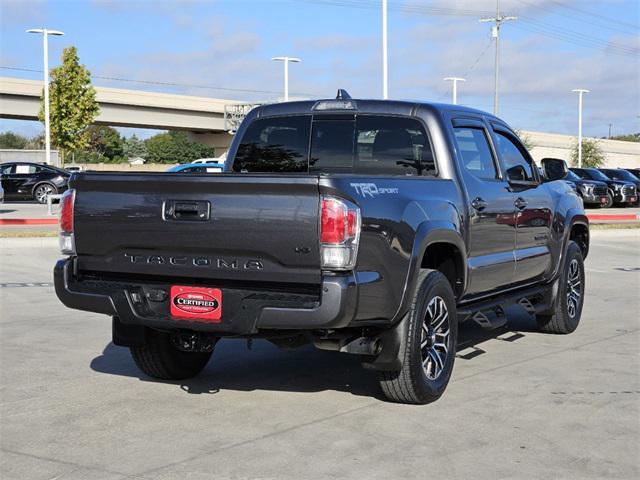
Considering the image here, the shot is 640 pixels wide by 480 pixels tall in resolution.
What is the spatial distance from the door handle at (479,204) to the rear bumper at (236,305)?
1.93 m

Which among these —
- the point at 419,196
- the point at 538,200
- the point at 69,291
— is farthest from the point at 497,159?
the point at 69,291

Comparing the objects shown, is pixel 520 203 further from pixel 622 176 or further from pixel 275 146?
pixel 622 176

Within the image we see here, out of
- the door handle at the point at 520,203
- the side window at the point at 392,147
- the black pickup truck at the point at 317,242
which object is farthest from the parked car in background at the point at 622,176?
the side window at the point at 392,147

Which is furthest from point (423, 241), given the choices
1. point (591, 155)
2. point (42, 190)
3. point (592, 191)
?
point (591, 155)

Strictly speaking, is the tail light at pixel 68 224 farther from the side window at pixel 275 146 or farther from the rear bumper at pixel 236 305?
the side window at pixel 275 146

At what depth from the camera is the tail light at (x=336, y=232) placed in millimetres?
5246

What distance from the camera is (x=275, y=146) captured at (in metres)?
7.53

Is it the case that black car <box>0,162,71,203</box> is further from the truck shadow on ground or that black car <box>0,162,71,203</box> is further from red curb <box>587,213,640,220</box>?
the truck shadow on ground

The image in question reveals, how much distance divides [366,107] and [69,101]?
4953 cm

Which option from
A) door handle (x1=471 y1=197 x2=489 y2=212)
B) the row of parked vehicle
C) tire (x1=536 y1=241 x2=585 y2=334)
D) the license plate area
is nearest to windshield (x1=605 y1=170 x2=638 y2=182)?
the row of parked vehicle

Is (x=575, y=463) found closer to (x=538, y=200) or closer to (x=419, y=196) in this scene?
(x=419, y=196)

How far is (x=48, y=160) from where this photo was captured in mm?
48438

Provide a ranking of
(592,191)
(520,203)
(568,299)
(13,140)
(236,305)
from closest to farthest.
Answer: (236,305) → (520,203) → (568,299) → (592,191) → (13,140)

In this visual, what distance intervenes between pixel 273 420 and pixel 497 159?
3.13 meters
